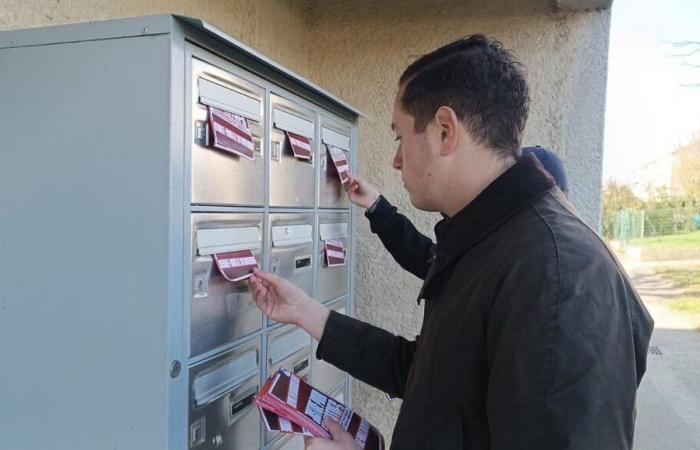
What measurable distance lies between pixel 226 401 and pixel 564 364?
3.07ft

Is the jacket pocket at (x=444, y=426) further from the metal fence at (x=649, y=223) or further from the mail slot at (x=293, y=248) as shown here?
the metal fence at (x=649, y=223)

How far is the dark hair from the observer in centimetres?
107

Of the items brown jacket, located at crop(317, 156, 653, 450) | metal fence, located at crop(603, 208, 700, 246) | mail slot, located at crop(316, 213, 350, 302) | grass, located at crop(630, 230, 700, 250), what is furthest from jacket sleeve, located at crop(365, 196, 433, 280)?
grass, located at crop(630, 230, 700, 250)

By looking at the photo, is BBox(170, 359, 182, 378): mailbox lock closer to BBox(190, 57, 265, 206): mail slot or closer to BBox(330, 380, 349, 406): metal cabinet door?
BBox(190, 57, 265, 206): mail slot

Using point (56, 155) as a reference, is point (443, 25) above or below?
above

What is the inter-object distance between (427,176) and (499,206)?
0.19 m

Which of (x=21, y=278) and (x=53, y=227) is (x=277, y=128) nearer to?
(x=53, y=227)

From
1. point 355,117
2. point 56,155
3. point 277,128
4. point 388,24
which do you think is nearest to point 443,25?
point 388,24

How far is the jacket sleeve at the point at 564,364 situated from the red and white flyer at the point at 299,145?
0.98 meters

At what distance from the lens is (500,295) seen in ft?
2.94

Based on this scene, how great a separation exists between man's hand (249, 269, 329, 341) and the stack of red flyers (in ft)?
0.53

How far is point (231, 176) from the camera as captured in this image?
1.32 m

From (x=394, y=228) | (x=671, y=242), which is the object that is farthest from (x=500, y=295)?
(x=671, y=242)

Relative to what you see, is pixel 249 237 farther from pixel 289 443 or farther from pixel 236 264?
pixel 289 443
